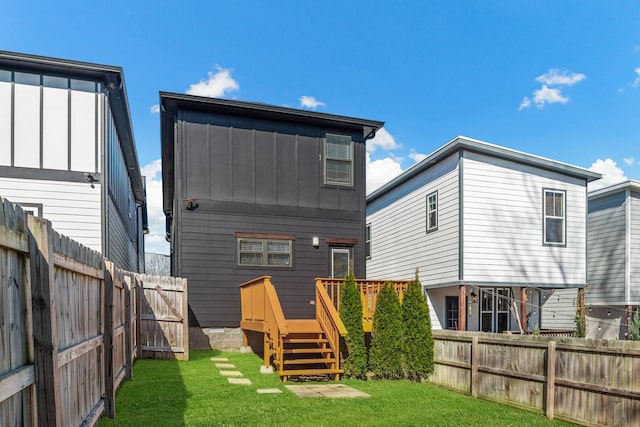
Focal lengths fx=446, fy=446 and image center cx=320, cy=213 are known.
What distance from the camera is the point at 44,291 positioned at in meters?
2.74

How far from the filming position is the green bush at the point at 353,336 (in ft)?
27.1

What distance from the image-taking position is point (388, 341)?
8328 mm

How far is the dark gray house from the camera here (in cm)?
1092

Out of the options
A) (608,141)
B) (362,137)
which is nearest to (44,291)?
(362,137)

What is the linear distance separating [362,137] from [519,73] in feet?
36.7

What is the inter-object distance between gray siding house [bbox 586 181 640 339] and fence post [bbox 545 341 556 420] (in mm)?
10138

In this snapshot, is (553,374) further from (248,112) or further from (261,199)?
(248,112)

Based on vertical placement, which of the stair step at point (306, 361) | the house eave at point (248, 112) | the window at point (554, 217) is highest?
the house eave at point (248, 112)

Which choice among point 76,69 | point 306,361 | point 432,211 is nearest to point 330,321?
point 306,361

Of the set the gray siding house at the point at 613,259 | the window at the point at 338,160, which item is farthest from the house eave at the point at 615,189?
the window at the point at 338,160

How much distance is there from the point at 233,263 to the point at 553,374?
24.4 ft

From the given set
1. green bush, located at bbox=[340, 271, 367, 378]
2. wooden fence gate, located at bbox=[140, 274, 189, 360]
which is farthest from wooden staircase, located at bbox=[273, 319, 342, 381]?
A: wooden fence gate, located at bbox=[140, 274, 189, 360]

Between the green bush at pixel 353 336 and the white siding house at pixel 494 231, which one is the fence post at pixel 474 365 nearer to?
the green bush at pixel 353 336

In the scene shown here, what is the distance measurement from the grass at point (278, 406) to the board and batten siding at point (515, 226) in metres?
5.39
